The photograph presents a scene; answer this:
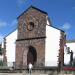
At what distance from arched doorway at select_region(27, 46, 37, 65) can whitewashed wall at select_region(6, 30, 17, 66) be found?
106 inches

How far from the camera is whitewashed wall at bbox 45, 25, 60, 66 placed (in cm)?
4572

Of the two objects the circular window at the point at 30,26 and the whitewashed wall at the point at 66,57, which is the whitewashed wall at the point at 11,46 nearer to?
the circular window at the point at 30,26

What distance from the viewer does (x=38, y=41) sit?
4819cm

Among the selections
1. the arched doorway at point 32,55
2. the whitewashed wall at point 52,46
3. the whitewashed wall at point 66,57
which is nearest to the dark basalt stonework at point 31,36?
the arched doorway at point 32,55

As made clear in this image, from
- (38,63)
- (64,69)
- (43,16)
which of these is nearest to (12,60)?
(38,63)

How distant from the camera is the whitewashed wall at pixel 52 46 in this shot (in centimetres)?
4572

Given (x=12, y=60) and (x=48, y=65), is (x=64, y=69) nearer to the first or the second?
(x=48, y=65)

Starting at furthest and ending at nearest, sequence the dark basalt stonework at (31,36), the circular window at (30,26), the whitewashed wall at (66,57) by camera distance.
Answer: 1. the circular window at (30,26)
2. the dark basalt stonework at (31,36)
3. the whitewashed wall at (66,57)

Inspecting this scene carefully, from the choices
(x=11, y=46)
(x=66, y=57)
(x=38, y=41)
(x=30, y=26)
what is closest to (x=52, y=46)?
(x=66, y=57)

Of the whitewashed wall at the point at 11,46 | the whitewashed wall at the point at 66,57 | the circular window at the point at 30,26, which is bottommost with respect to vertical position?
the whitewashed wall at the point at 66,57

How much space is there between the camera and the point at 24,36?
50031 millimetres

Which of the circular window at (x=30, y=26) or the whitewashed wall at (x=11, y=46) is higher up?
the circular window at (x=30, y=26)

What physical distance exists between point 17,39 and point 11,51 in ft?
7.04

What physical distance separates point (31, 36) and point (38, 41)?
5.42ft
